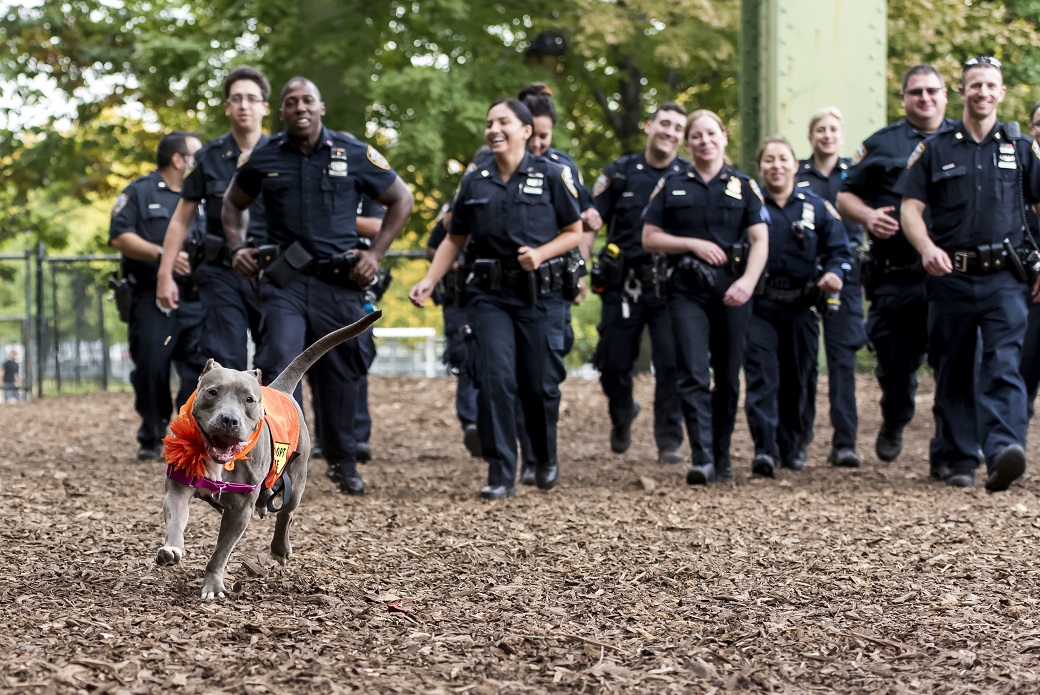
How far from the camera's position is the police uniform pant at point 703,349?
9.32 meters

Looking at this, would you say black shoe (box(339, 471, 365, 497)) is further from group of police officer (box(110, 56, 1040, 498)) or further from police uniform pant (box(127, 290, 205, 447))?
police uniform pant (box(127, 290, 205, 447))

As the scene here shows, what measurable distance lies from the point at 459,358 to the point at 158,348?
2412mm

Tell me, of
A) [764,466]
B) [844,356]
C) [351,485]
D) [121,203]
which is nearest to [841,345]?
[844,356]

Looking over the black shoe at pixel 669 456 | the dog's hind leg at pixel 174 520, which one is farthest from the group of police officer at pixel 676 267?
the dog's hind leg at pixel 174 520

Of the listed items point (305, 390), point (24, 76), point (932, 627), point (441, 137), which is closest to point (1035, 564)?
point (932, 627)

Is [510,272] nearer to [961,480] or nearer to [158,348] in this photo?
[961,480]

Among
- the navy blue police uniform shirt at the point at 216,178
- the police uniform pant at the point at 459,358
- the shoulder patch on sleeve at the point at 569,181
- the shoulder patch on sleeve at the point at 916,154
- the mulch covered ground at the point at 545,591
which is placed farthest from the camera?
the police uniform pant at the point at 459,358

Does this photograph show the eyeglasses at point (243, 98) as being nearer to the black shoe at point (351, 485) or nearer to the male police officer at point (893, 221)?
the black shoe at point (351, 485)

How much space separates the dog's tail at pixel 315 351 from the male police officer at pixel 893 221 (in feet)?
15.7

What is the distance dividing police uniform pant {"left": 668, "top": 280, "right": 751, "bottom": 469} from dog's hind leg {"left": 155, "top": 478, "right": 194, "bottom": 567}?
452 centimetres

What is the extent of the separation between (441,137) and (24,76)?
273 inches

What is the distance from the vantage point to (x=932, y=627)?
507 cm

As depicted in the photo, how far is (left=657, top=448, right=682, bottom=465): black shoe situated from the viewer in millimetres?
11008

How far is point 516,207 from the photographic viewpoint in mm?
8758
